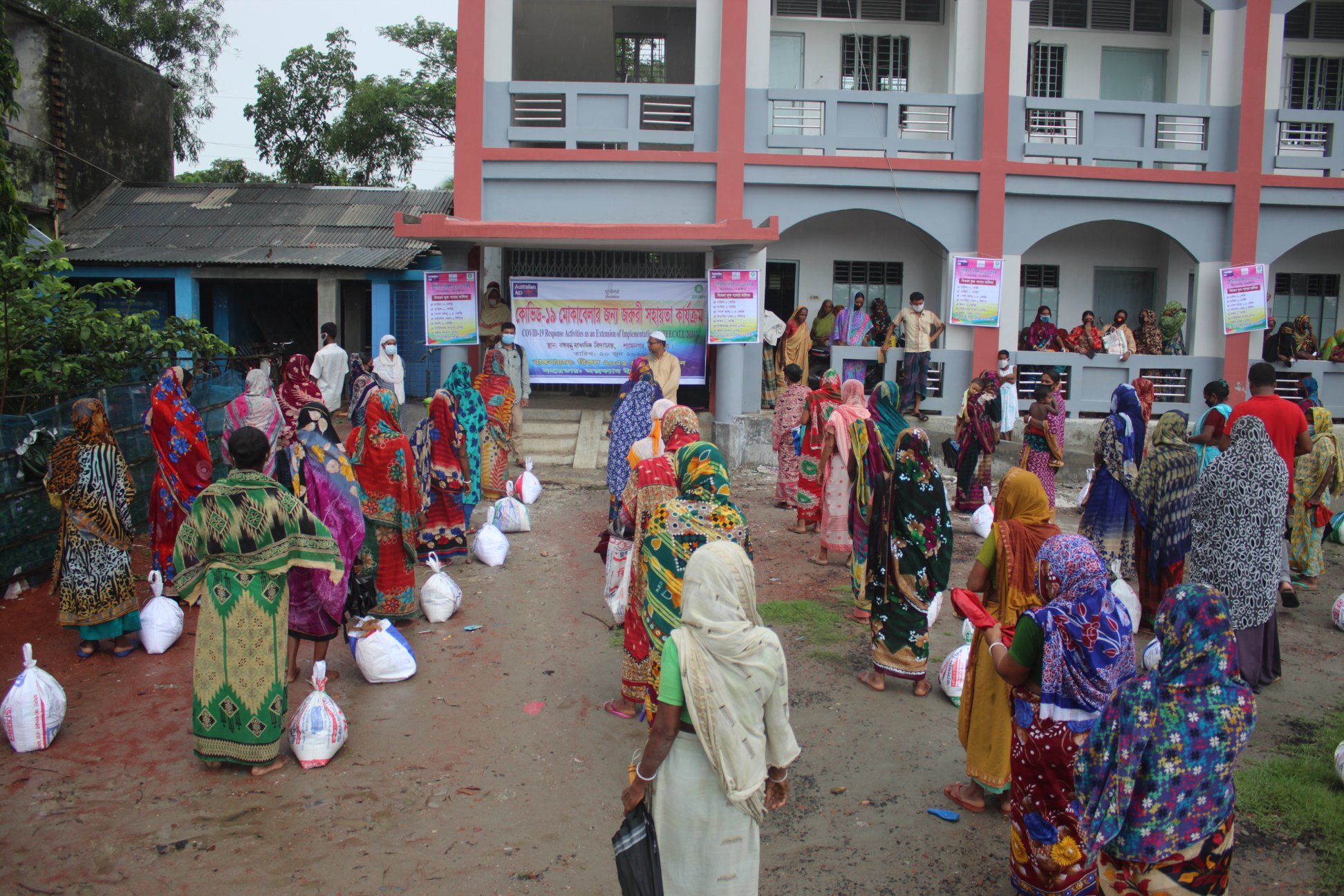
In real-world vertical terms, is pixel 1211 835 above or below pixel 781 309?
below

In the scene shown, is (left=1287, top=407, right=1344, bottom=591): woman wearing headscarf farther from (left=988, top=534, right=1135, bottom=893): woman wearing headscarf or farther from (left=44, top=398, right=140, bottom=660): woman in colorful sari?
(left=44, top=398, right=140, bottom=660): woman in colorful sari

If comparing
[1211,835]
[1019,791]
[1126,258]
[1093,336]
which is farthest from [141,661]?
[1126,258]

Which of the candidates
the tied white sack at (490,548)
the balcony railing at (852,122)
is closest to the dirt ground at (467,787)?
the tied white sack at (490,548)

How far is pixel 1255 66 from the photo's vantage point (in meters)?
14.3

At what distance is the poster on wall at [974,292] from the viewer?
1409 centimetres

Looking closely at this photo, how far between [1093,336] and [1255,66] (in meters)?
4.65

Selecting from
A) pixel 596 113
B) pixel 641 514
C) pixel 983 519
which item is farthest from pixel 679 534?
pixel 596 113

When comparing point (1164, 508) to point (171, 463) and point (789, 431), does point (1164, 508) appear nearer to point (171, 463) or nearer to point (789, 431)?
point (789, 431)

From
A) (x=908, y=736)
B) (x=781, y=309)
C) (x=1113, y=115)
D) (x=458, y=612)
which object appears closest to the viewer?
(x=908, y=736)

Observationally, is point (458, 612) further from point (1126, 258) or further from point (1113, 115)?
point (1126, 258)

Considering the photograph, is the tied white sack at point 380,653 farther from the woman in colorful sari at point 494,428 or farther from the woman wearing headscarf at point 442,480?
the woman in colorful sari at point 494,428

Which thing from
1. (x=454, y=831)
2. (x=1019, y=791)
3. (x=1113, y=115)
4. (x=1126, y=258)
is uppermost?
(x=1113, y=115)

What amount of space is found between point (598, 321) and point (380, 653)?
789 cm

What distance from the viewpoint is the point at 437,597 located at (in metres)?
7.12
